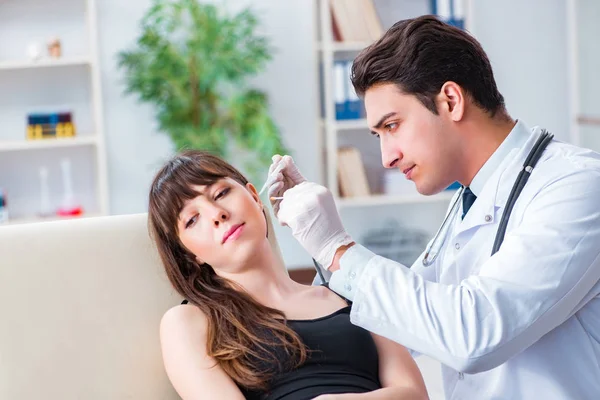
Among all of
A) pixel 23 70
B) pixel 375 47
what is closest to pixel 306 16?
pixel 23 70

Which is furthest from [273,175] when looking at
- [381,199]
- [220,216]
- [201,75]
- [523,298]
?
[381,199]

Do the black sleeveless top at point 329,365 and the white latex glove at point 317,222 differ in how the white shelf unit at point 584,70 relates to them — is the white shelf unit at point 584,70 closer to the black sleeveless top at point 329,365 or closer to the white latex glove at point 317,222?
the black sleeveless top at point 329,365

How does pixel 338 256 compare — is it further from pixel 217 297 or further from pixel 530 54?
pixel 530 54

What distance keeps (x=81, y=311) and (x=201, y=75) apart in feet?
8.45

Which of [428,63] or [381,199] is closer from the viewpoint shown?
[428,63]

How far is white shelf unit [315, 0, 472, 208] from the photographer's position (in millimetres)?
4316

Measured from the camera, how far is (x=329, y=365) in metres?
1.63

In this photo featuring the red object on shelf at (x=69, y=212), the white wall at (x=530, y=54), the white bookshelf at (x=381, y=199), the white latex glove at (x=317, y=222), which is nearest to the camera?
the white latex glove at (x=317, y=222)

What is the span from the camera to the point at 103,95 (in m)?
4.42

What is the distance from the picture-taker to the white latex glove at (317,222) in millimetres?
1476

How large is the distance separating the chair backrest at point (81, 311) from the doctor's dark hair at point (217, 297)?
58 mm

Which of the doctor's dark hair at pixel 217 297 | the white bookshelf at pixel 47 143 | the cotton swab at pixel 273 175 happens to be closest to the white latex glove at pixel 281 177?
the cotton swab at pixel 273 175

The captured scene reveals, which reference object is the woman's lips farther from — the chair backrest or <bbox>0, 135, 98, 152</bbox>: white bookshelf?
<bbox>0, 135, 98, 152</bbox>: white bookshelf

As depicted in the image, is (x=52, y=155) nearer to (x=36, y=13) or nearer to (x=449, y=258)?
(x=36, y=13)
